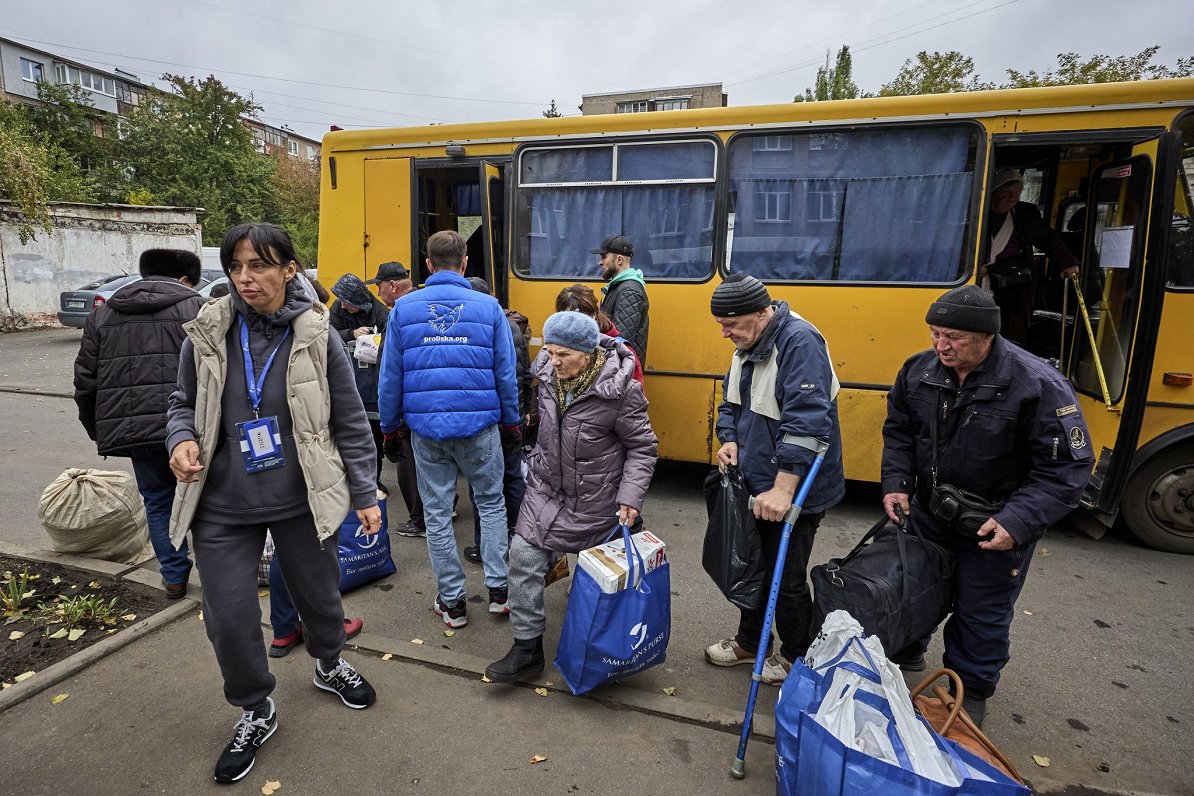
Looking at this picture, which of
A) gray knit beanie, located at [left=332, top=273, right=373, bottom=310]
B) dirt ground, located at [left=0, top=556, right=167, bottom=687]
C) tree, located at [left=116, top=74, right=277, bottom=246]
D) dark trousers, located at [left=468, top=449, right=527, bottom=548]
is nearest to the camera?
dirt ground, located at [left=0, top=556, right=167, bottom=687]

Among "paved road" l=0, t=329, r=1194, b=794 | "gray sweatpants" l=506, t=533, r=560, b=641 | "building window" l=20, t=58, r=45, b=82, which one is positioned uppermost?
"building window" l=20, t=58, r=45, b=82

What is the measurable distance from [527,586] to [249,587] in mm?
1120

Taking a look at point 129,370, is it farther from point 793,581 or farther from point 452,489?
point 793,581

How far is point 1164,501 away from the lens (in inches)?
182

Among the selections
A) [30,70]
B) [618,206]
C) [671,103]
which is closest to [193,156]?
[30,70]

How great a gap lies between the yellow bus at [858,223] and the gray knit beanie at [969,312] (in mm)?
2417

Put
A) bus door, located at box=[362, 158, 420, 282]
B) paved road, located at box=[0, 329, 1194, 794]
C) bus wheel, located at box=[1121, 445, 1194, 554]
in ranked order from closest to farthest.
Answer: paved road, located at box=[0, 329, 1194, 794] < bus wheel, located at box=[1121, 445, 1194, 554] < bus door, located at box=[362, 158, 420, 282]

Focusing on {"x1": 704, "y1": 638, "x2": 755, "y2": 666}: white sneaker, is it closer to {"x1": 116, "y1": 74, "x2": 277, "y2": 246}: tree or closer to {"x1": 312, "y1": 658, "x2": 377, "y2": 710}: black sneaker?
{"x1": 312, "y1": 658, "x2": 377, "y2": 710}: black sneaker

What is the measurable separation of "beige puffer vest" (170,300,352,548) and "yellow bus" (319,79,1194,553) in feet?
10.7

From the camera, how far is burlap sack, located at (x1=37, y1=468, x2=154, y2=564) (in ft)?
12.8

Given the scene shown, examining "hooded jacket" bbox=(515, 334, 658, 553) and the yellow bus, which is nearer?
"hooded jacket" bbox=(515, 334, 658, 553)

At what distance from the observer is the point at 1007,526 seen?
93.0 inches

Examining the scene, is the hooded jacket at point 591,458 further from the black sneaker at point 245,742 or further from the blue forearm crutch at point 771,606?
the black sneaker at point 245,742

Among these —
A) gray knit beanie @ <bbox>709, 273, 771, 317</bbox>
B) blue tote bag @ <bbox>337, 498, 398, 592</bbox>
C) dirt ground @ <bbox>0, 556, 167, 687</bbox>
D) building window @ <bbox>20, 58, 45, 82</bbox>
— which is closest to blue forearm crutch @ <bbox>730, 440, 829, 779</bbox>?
gray knit beanie @ <bbox>709, 273, 771, 317</bbox>
